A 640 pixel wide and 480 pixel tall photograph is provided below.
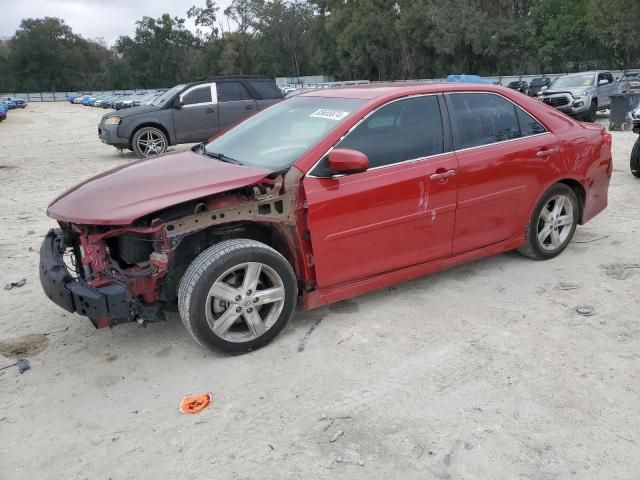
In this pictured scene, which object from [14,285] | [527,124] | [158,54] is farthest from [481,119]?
[158,54]

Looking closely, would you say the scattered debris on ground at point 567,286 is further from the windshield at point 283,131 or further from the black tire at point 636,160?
the black tire at point 636,160

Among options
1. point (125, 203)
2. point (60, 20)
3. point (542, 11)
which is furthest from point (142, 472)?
point (60, 20)

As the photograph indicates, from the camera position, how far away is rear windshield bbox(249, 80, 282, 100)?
1327cm

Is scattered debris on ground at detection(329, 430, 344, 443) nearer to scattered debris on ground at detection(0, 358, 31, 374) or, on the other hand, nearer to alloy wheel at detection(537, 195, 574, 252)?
scattered debris on ground at detection(0, 358, 31, 374)

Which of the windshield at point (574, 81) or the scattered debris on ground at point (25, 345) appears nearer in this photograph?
the scattered debris on ground at point (25, 345)

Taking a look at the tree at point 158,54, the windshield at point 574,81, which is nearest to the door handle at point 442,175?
the windshield at point 574,81

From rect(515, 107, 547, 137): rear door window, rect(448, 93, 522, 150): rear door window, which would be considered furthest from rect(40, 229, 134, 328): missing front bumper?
rect(515, 107, 547, 137): rear door window

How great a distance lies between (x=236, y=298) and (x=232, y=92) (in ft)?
34.0

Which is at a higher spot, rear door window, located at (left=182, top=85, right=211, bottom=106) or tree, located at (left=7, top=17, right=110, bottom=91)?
tree, located at (left=7, top=17, right=110, bottom=91)

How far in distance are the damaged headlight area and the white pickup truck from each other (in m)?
16.0

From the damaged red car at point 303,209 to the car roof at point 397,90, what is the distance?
19mm

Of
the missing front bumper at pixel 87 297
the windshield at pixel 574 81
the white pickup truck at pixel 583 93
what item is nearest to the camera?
the missing front bumper at pixel 87 297

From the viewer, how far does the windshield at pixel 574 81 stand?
17.4 meters

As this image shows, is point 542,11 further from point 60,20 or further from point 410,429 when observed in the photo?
point 60,20
